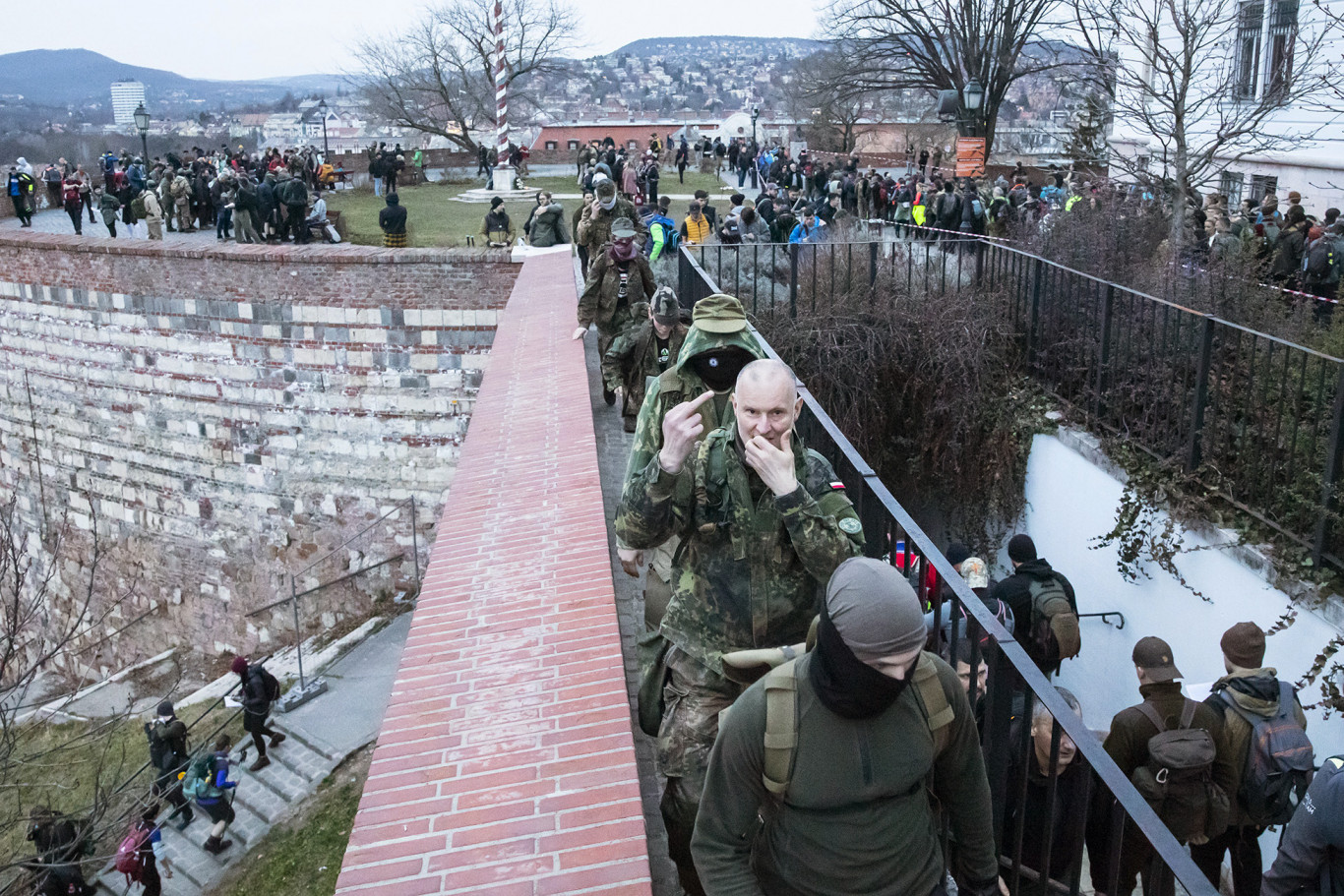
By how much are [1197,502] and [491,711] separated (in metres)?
6.14

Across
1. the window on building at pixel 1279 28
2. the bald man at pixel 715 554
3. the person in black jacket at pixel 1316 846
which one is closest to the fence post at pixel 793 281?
the bald man at pixel 715 554

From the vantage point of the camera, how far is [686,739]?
10.5ft

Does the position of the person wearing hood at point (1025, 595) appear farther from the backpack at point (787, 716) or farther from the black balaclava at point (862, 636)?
the black balaclava at point (862, 636)

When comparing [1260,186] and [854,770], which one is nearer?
[854,770]

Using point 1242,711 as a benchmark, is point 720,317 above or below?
above

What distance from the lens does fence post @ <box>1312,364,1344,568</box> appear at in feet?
21.6

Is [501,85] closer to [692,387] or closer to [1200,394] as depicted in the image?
[1200,394]

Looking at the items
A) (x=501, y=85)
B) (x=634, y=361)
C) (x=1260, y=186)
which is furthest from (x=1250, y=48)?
(x=634, y=361)

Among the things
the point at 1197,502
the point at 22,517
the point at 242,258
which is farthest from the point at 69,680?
the point at 1197,502

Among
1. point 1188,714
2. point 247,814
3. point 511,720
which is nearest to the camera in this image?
point 511,720

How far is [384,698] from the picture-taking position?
1066cm

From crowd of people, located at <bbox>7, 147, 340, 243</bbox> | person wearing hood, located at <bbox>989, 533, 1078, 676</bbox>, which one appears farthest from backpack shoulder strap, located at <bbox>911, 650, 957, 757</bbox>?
crowd of people, located at <bbox>7, 147, 340, 243</bbox>

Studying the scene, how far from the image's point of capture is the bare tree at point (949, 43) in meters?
29.5

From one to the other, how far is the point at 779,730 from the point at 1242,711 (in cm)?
312
